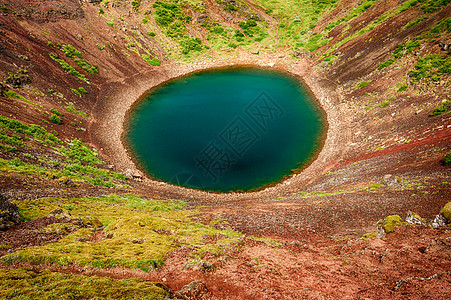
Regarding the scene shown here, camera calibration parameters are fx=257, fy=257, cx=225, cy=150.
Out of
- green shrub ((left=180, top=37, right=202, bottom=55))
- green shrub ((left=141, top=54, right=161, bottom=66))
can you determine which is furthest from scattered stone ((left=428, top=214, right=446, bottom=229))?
green shrub ((left=180, top=37, right=202, bottom=55))

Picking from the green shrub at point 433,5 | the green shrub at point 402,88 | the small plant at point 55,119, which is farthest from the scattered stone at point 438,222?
the green shrub at point 433,5

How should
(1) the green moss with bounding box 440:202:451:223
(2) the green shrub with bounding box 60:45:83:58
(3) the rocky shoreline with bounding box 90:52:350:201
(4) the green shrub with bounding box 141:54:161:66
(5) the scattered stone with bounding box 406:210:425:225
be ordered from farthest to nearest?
(4) the green shrub with bounding box 141:54:161:66, (2) the green shrub with bounding box 60:45:83:58, (3) the rocky shoreline with bounding box 90:52:350:201, (5) the scattered stone with bounding box 406:210:425:225, (1) the green moss with bounding box 440:202:451:223

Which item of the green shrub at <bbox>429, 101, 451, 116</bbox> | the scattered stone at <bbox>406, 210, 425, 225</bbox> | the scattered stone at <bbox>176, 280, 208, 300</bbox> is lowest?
the green shrub at <bbox>429, 101, 451, 116</bbox>

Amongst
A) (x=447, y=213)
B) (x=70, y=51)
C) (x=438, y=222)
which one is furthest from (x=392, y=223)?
(x=70, y=51)

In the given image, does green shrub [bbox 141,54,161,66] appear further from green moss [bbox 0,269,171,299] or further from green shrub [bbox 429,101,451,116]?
green moss [bbox 0,269,171,299]

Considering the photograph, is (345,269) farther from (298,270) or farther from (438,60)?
(438,60)

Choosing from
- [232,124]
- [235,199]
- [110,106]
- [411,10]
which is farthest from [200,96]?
[411,10]
